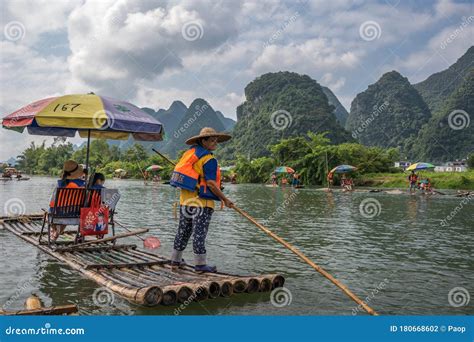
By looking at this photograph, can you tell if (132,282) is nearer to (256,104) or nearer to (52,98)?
(52,98)

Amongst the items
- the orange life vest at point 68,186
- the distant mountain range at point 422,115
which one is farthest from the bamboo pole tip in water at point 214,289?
the distant mountain range at point 422,115

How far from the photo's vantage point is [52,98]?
7535 millimetres

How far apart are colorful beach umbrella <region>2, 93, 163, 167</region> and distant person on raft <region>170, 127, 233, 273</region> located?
4.79 feet

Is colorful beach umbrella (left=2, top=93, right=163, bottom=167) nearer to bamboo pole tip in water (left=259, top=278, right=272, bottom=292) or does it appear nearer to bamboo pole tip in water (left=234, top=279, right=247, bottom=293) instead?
bamboo pole tip in water (left=234, top=279, right=247, bottom=293)

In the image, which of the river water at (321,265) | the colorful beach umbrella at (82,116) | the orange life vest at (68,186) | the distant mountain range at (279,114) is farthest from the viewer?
the distant mountain range at (279,114)

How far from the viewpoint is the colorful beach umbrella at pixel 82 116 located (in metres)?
7.01

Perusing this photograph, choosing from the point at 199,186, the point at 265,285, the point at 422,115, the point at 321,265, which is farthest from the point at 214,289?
the point at 422,115

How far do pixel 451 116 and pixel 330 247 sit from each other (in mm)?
83711

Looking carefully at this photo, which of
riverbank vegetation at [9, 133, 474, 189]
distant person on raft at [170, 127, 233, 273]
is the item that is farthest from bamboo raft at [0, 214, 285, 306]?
riverbank vegetation at [9, 133, 474, 189]

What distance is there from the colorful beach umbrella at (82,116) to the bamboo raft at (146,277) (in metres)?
2.02

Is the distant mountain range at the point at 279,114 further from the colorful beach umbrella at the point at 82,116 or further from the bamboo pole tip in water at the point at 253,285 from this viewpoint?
the bamboo pole tip in water at the point at 253,285

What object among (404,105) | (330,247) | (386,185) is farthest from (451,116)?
A: (330,247)

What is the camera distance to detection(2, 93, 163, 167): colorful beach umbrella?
7.01 m

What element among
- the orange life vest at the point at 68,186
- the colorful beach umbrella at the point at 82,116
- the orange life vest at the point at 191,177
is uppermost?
the colorful beach umbrella at the point at 82,116
